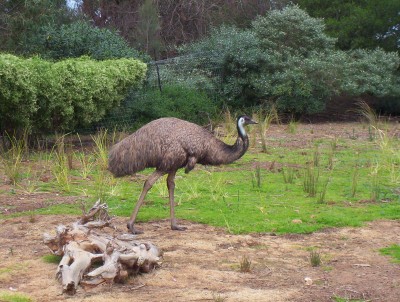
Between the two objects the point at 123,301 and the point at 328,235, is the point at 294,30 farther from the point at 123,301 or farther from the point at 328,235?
the point at 123,301

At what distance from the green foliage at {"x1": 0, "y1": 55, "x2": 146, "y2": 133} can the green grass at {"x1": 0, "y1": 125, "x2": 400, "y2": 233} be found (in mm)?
854

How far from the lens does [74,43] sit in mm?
16234

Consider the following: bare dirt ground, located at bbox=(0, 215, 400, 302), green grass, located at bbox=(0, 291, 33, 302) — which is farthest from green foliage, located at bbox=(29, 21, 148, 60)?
green grass, located at bbox=(0, 291, 33, 302)

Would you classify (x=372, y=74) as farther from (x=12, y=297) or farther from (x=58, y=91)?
(x=12, y=297)

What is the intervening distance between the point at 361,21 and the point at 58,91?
10.8m

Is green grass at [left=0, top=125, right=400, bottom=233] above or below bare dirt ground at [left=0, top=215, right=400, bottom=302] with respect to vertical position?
above

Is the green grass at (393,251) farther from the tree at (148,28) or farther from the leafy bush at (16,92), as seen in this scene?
the tree at (148,28)

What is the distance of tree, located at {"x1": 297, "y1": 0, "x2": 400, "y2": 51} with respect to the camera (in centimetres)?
2044

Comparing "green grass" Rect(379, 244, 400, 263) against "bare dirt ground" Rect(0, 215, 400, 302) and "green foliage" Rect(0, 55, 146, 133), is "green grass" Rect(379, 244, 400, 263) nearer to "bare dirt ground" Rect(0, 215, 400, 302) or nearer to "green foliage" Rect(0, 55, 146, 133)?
"bare dirt ground" Rect(0, 215, 400, 302)

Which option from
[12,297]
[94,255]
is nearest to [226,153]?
[94,255]

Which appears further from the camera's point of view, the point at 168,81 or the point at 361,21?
the point at 361,21

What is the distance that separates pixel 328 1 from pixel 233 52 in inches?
160

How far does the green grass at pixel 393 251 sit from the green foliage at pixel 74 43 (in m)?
10.4

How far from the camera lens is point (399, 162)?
39.2ft
